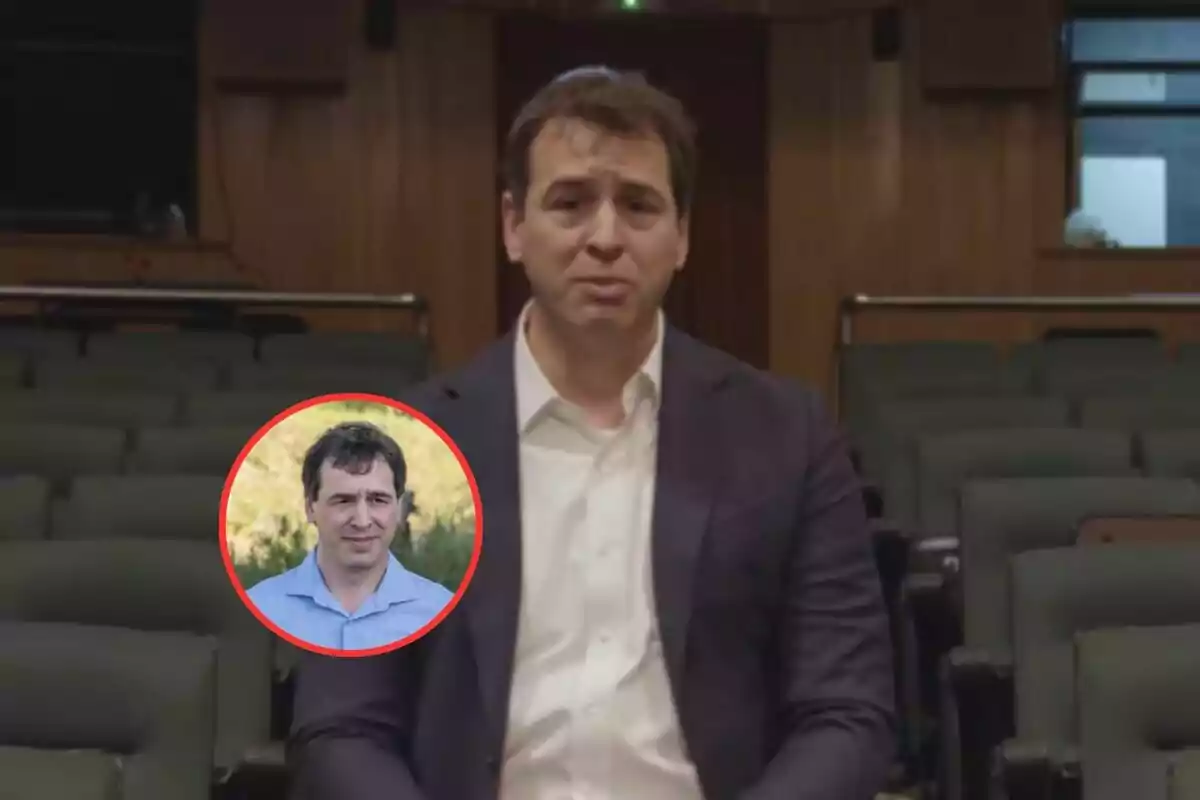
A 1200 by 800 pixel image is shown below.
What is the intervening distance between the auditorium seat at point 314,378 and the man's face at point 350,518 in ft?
5.98

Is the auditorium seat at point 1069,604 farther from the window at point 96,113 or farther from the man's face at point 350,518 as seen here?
the window at point 96,113

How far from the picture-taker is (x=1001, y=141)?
463cm

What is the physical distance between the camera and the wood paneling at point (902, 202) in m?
4.61

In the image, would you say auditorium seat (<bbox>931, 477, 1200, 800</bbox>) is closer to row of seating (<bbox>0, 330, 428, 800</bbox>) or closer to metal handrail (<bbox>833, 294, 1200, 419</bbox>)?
row of seating (<bbox>0, 330, 428, 800</bbox>)

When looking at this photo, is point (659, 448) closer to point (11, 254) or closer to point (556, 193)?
point (556, 193)

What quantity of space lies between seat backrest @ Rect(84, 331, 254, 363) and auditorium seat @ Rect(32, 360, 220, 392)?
5.0 inches

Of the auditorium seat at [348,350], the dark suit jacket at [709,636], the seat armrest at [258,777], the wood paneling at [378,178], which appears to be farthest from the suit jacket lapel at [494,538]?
the wood paneling at [378,178]

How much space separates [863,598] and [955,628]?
3.00 feet

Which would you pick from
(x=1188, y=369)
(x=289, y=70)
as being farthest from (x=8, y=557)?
(x=289, y=70)

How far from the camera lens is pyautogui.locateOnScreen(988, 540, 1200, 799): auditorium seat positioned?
A: 1513mm

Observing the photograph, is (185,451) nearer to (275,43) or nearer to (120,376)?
(120,376)

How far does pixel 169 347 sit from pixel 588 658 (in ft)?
8.44

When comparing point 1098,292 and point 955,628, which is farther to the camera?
point 1098,292

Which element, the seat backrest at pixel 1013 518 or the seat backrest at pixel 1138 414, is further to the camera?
the seat backrest at pixel 1138 414
